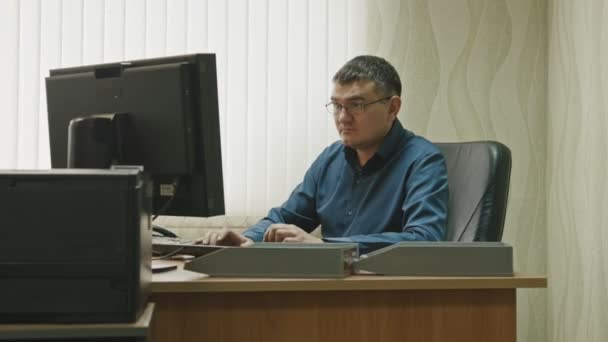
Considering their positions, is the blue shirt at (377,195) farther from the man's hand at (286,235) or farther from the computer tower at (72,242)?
the computer tower at (72,242)

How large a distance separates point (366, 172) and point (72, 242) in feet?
4.09

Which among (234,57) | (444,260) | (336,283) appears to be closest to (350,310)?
(336,283)

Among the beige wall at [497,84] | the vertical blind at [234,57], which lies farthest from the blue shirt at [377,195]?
the beige wall at [497,84]

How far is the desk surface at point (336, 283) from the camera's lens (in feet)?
4.28

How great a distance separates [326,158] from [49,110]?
0.87 metres

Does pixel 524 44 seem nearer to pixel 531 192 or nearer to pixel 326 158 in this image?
pixel 531 192

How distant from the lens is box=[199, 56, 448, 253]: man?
6.82 feet

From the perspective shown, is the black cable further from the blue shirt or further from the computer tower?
the computer tower

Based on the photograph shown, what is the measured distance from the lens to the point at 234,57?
2.89m

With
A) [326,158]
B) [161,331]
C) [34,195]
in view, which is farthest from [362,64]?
[34,195]

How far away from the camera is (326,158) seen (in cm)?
236

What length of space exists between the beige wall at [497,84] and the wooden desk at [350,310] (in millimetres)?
1648

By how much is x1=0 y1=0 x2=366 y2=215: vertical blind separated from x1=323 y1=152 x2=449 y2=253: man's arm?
0.88m

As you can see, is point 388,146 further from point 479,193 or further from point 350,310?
point 350,310
